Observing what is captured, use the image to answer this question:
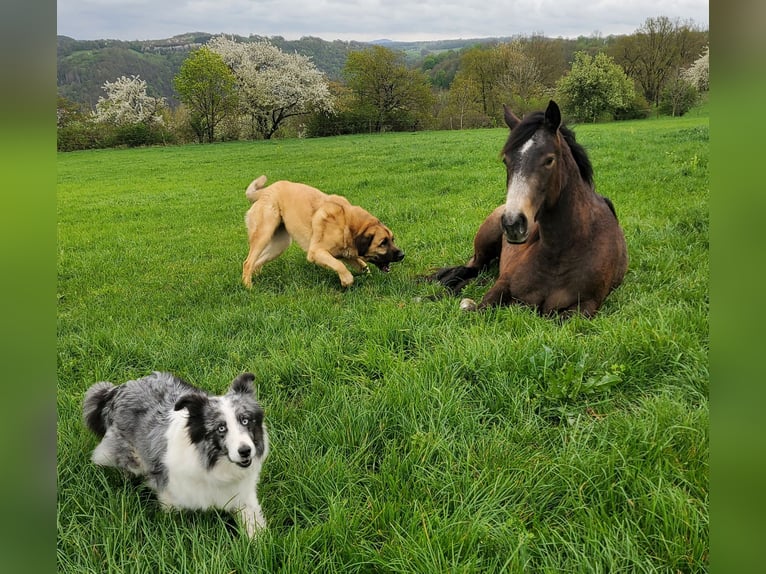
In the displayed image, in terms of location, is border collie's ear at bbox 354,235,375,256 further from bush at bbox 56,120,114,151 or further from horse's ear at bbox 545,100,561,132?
bush at bbox 56,120,114,151

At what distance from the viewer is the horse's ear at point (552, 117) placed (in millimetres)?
3963

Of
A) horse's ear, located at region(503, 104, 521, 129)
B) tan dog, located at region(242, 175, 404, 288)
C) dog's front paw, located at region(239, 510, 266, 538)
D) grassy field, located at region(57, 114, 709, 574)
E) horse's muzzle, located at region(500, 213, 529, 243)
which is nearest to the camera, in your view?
grassy field, located at region(57, 114, 709, 574)

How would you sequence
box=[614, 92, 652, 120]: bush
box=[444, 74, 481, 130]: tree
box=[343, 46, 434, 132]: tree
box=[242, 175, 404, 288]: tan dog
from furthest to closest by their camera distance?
box=[444, 74, 481, 130]: tree
box=[343, 46, 434, 132]: tree
box=[614, 92, 652, 120]: bush
box=[242, 175, 404, 288]: tan dog

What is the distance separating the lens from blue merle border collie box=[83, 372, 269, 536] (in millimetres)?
2387

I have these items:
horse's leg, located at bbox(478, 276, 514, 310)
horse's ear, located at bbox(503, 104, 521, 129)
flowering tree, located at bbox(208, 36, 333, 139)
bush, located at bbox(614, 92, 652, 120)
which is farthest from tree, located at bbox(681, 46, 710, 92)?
bush, located at bbox(614, 92, 652, 120)

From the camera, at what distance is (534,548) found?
2.07 m

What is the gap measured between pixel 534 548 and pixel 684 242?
5.16m

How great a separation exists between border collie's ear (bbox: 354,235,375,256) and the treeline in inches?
453

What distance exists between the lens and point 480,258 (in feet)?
20.0

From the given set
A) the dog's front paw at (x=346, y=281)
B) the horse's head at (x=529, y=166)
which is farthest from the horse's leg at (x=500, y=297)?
the dog's front paw at (x=346, y=281)

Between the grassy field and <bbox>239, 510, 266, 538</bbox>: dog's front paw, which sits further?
<bbox>239, 510, 266, 538</bbox>: dog's front paw

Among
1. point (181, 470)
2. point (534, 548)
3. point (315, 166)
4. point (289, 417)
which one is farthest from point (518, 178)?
point (315, 166)

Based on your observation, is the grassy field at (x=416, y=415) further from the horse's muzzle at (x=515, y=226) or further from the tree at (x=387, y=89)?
the tree at (x=387, y=89)
